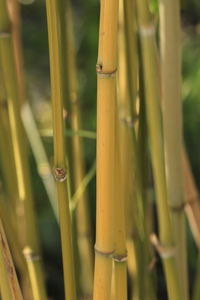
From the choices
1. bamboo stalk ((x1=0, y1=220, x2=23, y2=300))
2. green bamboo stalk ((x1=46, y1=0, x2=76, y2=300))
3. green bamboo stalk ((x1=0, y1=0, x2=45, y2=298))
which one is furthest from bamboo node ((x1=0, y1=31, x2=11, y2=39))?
bamboo stalk ((x1=0, y1=220, x2=23, y2=300))

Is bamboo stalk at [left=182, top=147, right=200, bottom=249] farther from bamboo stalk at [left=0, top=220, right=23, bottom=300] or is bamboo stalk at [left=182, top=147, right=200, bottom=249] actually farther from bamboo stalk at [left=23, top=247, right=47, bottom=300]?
bamboo stalk at [left=0, top=220, right=23, bottom=300]

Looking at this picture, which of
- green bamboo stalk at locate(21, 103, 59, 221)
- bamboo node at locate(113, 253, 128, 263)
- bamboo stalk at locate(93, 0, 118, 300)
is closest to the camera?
bamboo stalk at locate(93, 0, 118, 300)

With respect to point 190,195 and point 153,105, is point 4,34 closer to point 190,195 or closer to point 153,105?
point 153,105

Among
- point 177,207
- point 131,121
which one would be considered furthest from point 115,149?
point 177,207

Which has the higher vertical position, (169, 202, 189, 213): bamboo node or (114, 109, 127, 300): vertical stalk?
(114, 109, 127, 300): vertical stalk

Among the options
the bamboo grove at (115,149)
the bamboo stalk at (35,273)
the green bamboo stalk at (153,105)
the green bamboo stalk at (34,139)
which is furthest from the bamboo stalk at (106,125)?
the green bamboo stalk at (34,139)

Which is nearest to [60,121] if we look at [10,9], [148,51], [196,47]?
[148,51]

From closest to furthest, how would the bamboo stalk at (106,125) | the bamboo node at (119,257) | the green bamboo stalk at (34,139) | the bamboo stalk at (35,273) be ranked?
1. the bamboo stalk at (106,125)
2. the bamboo node at (119,257)
3. the bamboo stalk at (35,273)
4. the green bamboo stalk at (34,139)

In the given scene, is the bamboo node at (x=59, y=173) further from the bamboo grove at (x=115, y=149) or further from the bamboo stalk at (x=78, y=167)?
the bamboo stalk at (x=78, y=167)
